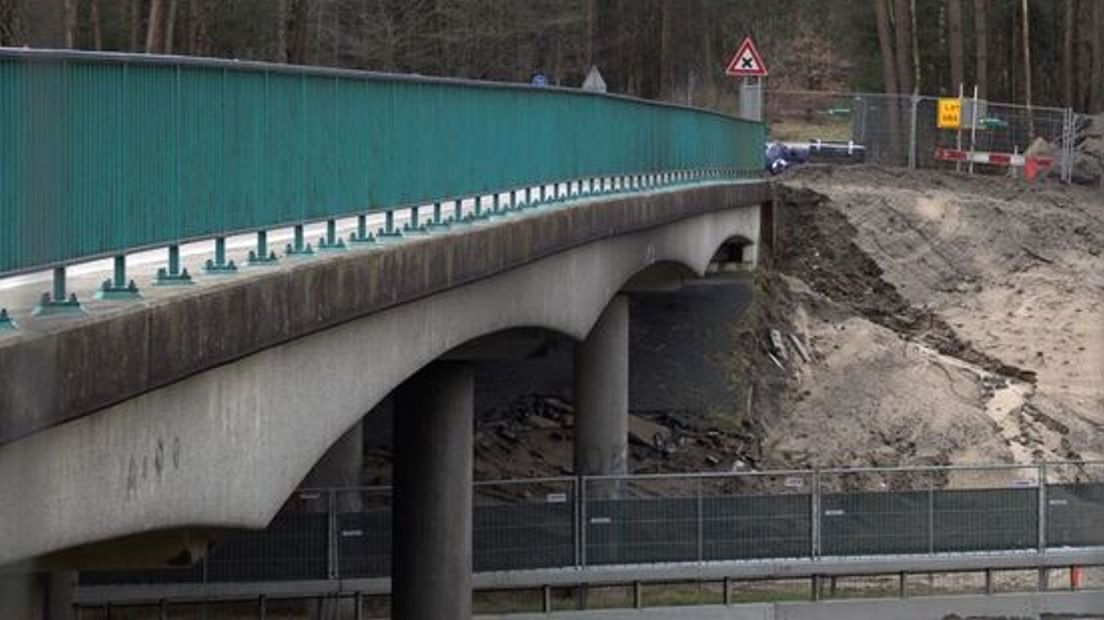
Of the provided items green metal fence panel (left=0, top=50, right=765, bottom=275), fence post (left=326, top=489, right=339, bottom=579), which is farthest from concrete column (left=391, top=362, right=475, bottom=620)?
fence post (left=326, top=489, right=339, bottom=579)

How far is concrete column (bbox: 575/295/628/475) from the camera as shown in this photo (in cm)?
3228

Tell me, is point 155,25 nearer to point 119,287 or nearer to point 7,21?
point 7,21

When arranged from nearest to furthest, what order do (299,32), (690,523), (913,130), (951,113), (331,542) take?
(331,542)
(690,523)
(299,32)
(951,113)
(913,130)

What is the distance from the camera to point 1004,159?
53.1 metres

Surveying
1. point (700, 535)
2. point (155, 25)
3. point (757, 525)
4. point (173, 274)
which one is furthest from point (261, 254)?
point (155, 25)

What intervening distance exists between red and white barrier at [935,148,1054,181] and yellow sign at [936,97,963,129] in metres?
0.68

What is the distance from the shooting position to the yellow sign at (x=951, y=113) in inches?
2089

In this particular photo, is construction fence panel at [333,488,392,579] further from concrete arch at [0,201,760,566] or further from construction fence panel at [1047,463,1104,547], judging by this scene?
construction fence panel at [1047,463,1104,547]

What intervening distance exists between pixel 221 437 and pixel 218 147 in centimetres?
164

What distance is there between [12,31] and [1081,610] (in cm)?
1496

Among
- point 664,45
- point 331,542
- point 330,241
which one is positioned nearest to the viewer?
point 330,241

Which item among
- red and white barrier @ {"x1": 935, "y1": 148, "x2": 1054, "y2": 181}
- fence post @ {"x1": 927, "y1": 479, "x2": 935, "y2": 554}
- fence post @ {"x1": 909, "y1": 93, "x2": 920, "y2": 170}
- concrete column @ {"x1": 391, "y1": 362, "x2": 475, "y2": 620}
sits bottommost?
fence post @ {"x1": 927, "y1": 479, "x2": 935, "y2": 554}

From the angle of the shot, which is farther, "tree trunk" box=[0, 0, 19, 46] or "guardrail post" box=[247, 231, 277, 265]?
"tree trunk" box=[0, 0, 19, 46]

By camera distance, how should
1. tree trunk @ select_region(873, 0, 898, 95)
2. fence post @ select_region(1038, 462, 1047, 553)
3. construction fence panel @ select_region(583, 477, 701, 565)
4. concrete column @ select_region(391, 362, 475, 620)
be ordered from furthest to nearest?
tree trunk @ select_region(873, 0, 898, 95) < fence post @ select_region(1038, 462, 1047, 553) < construction fence panel @ select_region(583, 477, 701, 565) < concrete column @ select_region(391, 362, 475, 620)
